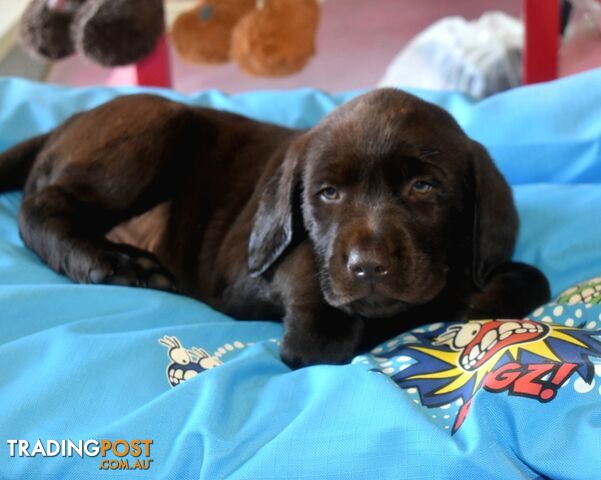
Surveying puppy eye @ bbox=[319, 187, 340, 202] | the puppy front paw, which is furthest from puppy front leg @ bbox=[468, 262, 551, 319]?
the puppy front paw

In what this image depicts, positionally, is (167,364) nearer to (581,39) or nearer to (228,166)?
(228,166)

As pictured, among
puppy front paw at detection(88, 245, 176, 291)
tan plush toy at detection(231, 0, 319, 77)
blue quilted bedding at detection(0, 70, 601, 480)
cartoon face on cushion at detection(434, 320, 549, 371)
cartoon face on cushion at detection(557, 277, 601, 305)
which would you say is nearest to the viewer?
blue quilted bedding at detection(0, 70, 601, 480)

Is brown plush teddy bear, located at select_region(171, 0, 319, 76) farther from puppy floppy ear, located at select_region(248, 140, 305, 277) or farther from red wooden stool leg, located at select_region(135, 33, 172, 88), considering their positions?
puppy floppy ear, located at select_region(248, 140, 305, 277)

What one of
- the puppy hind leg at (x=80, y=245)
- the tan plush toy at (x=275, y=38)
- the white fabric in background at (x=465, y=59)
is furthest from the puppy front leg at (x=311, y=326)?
the white fabric in background at (x=465, y=59)

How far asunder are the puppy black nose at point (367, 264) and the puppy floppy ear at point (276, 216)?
0.39m

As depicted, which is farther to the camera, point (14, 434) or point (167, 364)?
point (167, 364)

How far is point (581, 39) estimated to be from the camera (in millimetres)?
4629

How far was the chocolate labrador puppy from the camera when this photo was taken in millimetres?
2186


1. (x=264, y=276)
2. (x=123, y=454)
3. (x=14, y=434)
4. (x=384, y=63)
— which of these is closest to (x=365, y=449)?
(x=123, y=454)

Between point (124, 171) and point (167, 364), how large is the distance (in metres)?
0.93

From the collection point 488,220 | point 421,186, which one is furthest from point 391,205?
point 488,220

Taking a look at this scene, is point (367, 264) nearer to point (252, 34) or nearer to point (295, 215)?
point (295, 215)

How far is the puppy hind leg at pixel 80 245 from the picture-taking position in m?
2.61

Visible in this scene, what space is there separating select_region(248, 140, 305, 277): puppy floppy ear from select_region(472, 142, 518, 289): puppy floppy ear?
0.46 metres
